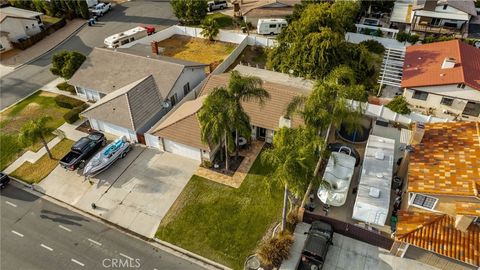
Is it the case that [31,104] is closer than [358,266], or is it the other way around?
[358,266]

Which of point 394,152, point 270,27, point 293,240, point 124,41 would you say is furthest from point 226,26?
point 293,240

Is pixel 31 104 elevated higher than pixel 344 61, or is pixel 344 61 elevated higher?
pixel 344 61

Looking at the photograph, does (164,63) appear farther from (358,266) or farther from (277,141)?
(358,266)

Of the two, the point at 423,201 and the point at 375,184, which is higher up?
the point at 423,201

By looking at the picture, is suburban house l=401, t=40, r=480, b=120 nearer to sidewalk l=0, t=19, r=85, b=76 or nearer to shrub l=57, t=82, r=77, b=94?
shrub l=57, t=82, r=77, b=94

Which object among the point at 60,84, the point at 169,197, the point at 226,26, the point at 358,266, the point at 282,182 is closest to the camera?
the point at 282,182

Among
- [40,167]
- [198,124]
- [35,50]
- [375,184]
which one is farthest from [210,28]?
[375,184]

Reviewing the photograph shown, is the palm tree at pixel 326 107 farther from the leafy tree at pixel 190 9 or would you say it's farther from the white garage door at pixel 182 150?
the leafy tree at pixel 190 9

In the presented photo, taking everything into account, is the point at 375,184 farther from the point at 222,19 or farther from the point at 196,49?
the point at 222,19
